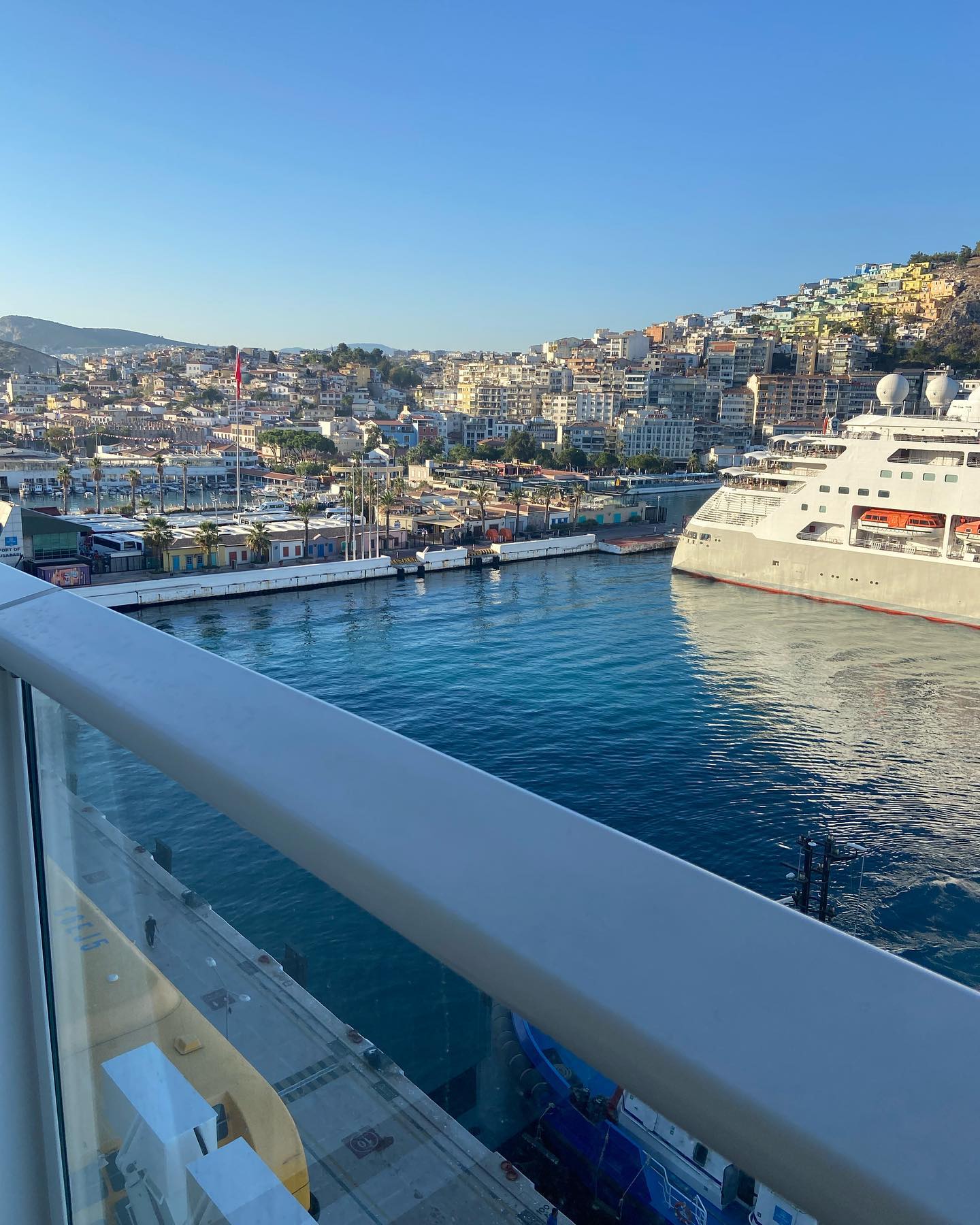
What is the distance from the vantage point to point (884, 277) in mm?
61719

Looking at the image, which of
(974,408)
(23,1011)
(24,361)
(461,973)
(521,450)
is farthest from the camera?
(24,361)

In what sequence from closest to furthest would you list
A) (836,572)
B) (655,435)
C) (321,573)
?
1. (836,572)
2. (321,573)
3. (655,435)

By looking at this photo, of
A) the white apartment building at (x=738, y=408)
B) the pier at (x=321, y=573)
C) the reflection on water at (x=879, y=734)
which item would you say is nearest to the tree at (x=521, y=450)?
the white apartment building at (x=738, y=408)

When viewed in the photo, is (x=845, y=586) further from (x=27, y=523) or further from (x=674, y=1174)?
(x=674, y=1174)

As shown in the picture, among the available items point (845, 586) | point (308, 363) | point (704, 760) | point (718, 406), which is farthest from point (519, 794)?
point (308, 363)

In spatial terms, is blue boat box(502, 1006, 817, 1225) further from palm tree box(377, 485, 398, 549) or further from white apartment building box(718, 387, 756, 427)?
white apartment building box(718, 387, 756, 427)

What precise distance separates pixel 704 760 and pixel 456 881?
7.39 meters

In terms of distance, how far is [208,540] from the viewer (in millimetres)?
14383

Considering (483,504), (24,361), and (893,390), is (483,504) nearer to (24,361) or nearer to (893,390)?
(893,390)

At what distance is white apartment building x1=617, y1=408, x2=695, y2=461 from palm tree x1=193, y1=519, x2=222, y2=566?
2216cm

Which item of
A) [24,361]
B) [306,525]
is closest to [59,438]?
[306,525]

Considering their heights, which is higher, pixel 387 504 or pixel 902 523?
pixel 902 523

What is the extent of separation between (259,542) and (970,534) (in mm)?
10477

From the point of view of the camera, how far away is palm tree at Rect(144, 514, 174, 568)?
13977 millimetres
